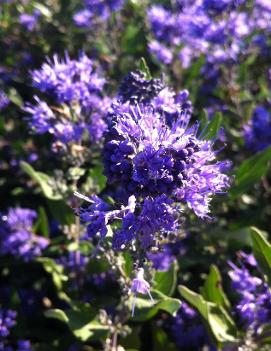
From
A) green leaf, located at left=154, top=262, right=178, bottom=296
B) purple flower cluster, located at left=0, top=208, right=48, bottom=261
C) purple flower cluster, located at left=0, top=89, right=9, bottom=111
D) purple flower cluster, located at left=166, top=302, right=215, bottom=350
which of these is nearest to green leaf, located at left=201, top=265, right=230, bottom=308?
green leaf, located at left=154, top=262, right=178, bottom=296

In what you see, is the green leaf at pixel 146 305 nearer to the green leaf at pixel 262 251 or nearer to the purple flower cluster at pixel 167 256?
the purple flower cluster at pixel 167 256

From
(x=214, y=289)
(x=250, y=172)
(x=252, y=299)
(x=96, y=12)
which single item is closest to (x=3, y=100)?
(x=96, y=12)

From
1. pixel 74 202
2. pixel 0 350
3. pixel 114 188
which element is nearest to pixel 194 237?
pixel 114 188

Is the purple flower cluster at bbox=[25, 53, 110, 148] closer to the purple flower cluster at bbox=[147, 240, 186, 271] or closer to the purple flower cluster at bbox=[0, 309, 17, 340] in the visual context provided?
the purple flower cluster at bbox=[147, 240, 186, 271]

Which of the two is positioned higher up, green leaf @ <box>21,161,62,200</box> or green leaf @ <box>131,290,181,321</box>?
green leaf @ <box>21,161,62,200</box>

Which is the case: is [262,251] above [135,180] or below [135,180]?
below

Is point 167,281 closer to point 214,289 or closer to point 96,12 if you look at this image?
point 214,289
